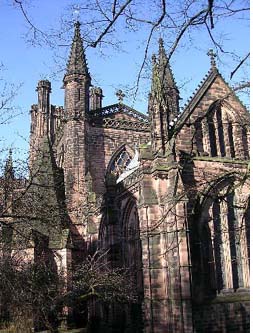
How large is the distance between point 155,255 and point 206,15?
12.8m

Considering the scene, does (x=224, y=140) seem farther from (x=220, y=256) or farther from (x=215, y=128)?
(x=220, y=256)

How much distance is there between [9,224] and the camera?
10406 millimetres

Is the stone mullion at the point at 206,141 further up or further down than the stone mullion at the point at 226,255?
further up

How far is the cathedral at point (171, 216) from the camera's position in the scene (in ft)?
51.3

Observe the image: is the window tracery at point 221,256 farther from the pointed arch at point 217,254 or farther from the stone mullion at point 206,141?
the stone mullion at point 206,141

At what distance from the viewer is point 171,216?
637 inches

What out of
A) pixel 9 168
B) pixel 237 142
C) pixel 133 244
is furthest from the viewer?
pixel 237 142

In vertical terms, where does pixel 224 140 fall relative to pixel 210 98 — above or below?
below

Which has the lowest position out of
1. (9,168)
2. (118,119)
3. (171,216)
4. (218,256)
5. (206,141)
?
(218,256)

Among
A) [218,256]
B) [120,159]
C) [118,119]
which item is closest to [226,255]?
[218,256]

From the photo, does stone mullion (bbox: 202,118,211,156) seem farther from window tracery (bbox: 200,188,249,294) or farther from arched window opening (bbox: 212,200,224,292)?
arched window opening (bbox: 212,200,224,292)

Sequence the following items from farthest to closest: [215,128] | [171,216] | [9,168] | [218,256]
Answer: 1. [215,128]
2. [218,256]
3. [171,216]
4. [9,168]

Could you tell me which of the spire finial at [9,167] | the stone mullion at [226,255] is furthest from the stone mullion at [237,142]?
the spire finial at [9,167]

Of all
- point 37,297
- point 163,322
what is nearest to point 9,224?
point 37,297
